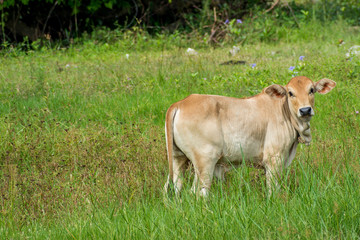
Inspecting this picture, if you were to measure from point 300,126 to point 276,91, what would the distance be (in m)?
0.39

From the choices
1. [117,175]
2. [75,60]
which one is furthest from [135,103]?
[75,60]

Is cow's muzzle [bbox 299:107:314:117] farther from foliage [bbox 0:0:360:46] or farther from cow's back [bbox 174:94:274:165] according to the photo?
foliage [bbox 0:0:360:46]

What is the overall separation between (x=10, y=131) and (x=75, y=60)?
4.72 metres

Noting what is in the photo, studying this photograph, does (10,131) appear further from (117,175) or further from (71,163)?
(117,175)

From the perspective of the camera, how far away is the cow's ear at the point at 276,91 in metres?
4.94

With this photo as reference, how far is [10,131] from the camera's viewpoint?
6.20 m

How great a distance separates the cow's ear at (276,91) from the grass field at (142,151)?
0.58 meters

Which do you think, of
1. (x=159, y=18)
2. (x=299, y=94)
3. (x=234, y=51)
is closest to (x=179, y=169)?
(x=299, y=94)

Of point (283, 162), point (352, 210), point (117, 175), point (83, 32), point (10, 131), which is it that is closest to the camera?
point (352, 210)

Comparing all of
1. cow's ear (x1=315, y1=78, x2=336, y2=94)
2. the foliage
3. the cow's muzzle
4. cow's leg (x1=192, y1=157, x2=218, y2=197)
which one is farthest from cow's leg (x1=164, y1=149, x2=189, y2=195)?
the foliage

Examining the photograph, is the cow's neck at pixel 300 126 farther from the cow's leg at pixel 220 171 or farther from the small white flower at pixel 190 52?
the small white flower at pixel 190 52

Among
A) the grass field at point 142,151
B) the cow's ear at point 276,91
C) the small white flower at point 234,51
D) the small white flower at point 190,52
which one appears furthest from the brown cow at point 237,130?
the small white flower at point 234,51

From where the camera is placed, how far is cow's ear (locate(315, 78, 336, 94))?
5.11 metres

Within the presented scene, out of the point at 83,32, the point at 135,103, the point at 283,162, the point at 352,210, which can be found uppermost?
the point at 352,210
